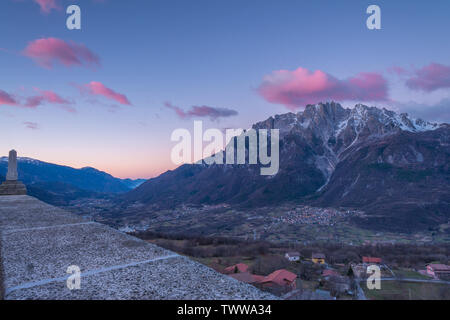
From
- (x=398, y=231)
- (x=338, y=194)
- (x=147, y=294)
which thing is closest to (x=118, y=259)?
(x=147, y=294)

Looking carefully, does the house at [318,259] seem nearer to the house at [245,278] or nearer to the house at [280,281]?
the house at [280,281]

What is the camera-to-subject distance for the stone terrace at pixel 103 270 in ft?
9.10

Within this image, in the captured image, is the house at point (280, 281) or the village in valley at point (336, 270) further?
the village in valley at point (336, 270)

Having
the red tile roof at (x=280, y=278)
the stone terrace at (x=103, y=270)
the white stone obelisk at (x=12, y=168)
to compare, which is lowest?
the red tile roof at (x=280, y=278)

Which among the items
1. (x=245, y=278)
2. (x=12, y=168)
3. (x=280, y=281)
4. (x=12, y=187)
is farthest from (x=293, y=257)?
(x=12, y=187)

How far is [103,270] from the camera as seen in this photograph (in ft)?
11.2

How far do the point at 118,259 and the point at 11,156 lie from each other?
19.4 m

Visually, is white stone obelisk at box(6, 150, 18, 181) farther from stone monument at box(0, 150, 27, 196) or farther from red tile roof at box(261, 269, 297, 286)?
red tile roof at box(261, 269, 297, 286)

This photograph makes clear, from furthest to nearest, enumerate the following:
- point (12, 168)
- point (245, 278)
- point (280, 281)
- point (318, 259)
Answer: point (318, 259) → point (280, 281) → point (245, 278) → point (12, 168)

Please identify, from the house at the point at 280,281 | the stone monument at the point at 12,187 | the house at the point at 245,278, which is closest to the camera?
the stone monument at the point at 12,187

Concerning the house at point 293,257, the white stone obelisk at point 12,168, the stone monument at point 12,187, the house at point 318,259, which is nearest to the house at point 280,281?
the house at point 293,257

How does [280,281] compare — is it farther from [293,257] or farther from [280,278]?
[293,257]

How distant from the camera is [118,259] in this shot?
3.87 meters
